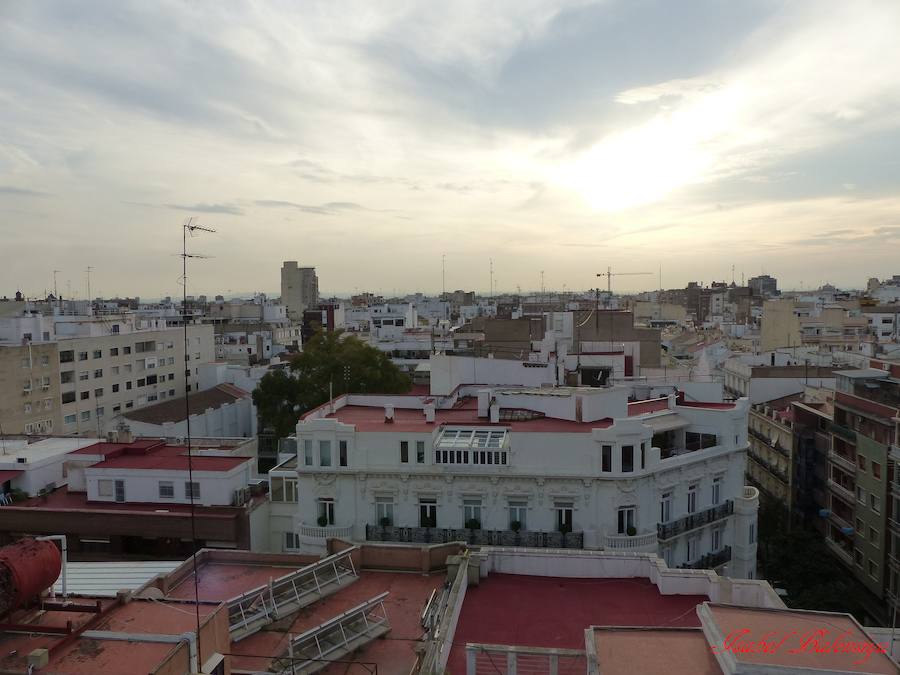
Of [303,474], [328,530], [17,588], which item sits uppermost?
[17,588]

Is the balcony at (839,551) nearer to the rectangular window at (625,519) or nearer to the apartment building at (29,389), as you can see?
the rectangular window at (625,519)

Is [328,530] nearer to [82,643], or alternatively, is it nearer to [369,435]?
[369,435]

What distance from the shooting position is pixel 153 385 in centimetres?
6328

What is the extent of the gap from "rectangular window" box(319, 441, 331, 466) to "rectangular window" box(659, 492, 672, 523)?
1180cm

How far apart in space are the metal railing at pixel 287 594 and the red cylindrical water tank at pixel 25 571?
13.7 feet

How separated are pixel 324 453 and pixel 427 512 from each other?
421 centimetres

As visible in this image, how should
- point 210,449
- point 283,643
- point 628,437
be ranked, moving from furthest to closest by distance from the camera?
point 210,449
point 628,437
point 283,643

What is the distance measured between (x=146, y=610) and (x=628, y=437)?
54.4 ft

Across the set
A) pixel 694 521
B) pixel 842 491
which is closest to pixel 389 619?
pixel 694 521

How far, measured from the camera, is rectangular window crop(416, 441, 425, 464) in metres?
24.9

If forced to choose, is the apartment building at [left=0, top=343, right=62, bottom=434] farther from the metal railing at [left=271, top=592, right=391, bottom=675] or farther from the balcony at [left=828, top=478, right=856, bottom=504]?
the balcony at [left=828, top=478, right=856, bottom=504]

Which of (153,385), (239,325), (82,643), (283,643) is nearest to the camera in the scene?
(82,643)

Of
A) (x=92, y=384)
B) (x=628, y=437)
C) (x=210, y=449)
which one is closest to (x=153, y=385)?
(x=92, y=384)

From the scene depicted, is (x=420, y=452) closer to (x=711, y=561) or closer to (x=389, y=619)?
(x=389, y=619)
